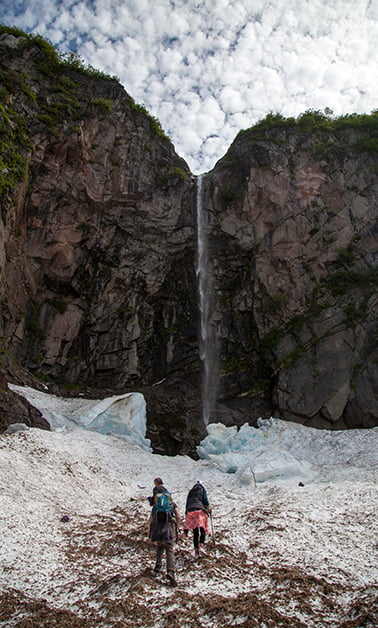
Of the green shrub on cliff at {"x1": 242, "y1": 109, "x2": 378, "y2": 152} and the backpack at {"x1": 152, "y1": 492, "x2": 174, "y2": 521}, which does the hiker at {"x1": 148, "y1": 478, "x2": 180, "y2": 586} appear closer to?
the backpack at {"x1": 152, "y1": 492, "x2": 174, "y2": 521}

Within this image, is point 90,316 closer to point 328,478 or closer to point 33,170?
point 33,170

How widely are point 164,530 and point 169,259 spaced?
73.8ft

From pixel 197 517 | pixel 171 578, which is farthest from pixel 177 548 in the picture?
pixel 171 578

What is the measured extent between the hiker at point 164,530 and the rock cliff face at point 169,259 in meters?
14.0

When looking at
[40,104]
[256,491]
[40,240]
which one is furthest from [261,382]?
[40,104]

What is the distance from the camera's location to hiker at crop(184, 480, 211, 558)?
666cm

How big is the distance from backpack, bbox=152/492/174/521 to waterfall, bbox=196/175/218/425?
16151 millimetres

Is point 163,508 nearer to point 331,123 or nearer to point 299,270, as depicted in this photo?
point 299,270

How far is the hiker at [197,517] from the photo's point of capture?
21.9ft

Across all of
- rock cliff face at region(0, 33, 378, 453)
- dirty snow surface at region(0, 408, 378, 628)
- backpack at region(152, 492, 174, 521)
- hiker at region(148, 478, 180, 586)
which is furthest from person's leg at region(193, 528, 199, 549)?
rock cliff face at region(0, 33, 378, 453)

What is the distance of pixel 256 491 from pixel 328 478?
9.12ft

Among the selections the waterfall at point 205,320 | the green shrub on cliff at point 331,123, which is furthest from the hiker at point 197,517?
the green shrub on cliff at point 331,123

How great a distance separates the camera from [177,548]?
7.00 m

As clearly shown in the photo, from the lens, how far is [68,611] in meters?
4.79
